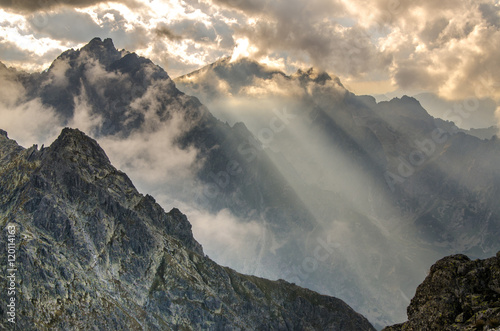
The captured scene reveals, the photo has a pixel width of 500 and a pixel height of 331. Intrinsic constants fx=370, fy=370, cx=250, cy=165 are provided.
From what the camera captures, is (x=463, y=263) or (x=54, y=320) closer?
(x=463, y=263)

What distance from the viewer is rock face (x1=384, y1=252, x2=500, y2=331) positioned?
47.0 m

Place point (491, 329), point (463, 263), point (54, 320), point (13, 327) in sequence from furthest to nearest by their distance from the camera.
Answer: point (54, 320) → point (13, 327) → point (463, 263) → point (491, 329)

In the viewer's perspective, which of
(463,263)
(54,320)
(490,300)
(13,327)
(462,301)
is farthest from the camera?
(54,320)

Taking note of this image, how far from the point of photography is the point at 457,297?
5388cm

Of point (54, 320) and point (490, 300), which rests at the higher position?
point (490, 300)

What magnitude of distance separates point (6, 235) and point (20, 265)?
65.7 ft

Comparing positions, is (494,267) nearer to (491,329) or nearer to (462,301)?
(462,301)

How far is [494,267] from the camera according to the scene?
174ft

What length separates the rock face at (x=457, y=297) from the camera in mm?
47031

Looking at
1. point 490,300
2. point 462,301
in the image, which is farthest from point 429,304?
point 490,300

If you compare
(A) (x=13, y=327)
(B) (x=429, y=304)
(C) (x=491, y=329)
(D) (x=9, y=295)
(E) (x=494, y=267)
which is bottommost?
(A) (x=13, y=327)

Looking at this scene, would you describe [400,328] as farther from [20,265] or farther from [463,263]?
[20,265]

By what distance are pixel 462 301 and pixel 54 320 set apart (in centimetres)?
19607

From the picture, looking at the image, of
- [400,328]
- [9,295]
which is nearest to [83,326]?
[9,295]
